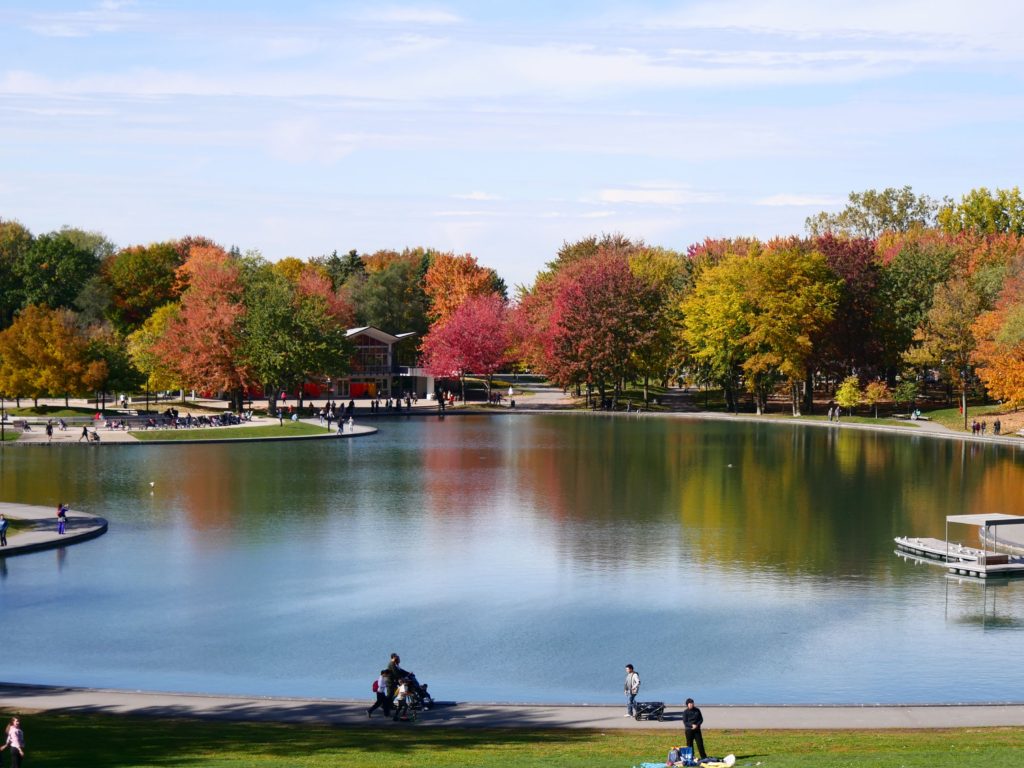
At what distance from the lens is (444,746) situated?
24.8 m

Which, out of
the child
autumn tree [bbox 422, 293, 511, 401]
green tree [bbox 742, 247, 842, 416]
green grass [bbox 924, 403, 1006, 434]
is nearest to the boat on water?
the child

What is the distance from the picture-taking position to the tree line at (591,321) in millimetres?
105375

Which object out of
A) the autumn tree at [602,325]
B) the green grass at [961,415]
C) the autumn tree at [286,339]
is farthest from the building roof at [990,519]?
the autumn tree at [602,325]

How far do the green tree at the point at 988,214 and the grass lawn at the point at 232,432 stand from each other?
12194cm

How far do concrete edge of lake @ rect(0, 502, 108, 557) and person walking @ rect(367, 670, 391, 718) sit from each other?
23.7m

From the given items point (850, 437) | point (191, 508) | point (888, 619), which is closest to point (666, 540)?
point (888, 619)

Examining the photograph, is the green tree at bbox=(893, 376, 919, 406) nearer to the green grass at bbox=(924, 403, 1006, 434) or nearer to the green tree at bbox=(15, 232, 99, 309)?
the green grass at bbox=(924, 403, 1006, 434)

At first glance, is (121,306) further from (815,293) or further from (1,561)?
(1,561)

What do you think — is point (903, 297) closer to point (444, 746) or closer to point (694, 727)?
point (694, 727)

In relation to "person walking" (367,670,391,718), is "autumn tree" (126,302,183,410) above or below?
above

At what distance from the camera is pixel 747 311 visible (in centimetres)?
11906

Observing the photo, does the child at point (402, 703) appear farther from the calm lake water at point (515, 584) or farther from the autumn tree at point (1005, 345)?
the autumn tree at point (1005, 345)

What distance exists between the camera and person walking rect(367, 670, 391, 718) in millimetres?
27484

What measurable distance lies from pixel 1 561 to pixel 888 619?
100ft
